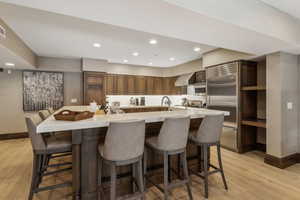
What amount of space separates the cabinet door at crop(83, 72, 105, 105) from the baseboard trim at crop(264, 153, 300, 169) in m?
4.73

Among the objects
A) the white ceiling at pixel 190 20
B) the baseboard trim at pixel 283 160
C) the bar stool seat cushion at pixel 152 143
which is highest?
the white ceiling at pixel 190 20

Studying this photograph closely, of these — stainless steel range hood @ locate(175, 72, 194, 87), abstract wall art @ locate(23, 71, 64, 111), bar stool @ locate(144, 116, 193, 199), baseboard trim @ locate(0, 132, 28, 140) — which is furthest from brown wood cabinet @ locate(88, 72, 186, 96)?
bar stool @ locate(144, 116, 193, 199)

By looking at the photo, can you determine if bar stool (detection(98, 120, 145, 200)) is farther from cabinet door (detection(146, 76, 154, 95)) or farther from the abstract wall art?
cabinet door (detection(146, 76, 154, 95))

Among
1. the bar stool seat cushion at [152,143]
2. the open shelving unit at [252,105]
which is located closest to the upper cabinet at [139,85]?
the open shelving unit at [252,105]

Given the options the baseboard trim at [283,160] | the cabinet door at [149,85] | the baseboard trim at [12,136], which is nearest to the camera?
the baseboard trim at [283,160]

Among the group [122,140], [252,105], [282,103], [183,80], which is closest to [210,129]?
[122,140]

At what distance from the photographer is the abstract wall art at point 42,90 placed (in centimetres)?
491

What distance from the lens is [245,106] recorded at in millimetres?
3727

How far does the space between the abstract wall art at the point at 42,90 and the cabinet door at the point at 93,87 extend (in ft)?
3.15

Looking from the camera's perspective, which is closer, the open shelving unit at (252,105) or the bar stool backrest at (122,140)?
the bar stool backrest at (122,140)

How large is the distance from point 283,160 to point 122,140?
3.31 m

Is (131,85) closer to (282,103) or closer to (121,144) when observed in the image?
(282,103)

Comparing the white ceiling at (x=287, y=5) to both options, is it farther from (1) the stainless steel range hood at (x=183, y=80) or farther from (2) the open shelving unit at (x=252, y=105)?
(1) the stainless steel range hood at (x=183, y=80)

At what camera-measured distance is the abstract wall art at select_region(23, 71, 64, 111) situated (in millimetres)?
4910
